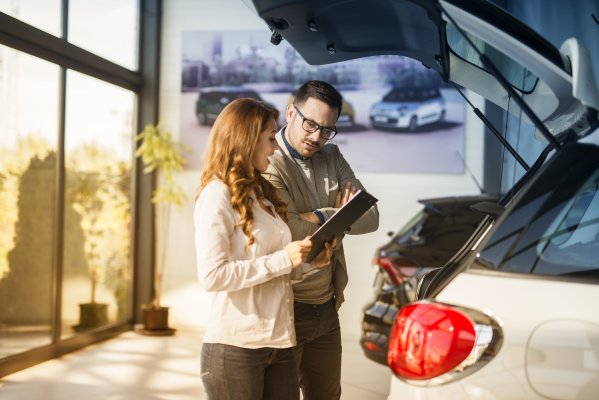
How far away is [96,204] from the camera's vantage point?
6.64 metres

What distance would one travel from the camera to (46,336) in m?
5.93

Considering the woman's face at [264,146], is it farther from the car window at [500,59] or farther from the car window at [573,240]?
the car window at [573,240]

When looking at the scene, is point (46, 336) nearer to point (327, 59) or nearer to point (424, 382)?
point (327, 59)

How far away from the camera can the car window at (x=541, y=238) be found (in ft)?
4.90

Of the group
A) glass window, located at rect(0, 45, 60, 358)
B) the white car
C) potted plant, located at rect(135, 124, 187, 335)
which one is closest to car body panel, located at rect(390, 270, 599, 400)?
the white car

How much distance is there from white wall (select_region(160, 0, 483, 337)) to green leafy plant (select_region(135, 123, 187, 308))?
0.28ft

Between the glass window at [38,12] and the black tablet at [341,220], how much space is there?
3758 mm

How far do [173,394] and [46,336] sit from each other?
61.9 inches

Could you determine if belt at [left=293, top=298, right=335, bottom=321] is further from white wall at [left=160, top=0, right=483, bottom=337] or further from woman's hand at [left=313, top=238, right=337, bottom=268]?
white wall at [left=160, top=0, right=483, bottom=337]

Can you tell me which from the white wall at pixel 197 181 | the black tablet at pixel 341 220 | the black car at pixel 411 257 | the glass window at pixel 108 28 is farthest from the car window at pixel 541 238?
the white wall at pixel 197 181

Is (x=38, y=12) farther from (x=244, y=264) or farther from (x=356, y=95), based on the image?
(x=244, y=264)

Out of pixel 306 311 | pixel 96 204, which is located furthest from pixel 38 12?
pixel 306 311

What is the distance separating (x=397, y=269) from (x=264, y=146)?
7.63 feet

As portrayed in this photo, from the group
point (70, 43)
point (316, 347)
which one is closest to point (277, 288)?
point (316, 347)
